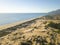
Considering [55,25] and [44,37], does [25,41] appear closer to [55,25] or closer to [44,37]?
[44,37]

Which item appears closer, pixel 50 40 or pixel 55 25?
pixel 50 40

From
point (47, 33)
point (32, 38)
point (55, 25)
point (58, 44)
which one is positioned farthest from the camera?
point (55, 25)

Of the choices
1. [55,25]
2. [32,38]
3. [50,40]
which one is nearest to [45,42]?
[50,40]

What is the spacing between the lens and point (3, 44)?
77.6ft

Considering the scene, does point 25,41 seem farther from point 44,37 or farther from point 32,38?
point 44,37

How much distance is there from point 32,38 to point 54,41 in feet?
14.7

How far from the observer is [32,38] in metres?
25.3

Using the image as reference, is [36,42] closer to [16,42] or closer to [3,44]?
[16,42]

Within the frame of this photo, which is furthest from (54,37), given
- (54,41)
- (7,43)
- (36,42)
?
(7,43)

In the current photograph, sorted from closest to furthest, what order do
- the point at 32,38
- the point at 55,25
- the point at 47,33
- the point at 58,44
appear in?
the point at 58,44 → the point at 32,38 → the point at 47,33 → the point at 55,25

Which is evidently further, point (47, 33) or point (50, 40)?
point (47, 33)

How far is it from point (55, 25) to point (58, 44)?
1312cm

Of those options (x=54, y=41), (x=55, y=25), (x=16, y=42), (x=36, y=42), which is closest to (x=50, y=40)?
(x=54, y=41)

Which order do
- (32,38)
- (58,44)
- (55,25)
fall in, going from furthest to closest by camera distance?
1. (55,25)
2. (32,38)
3. (58,44)
